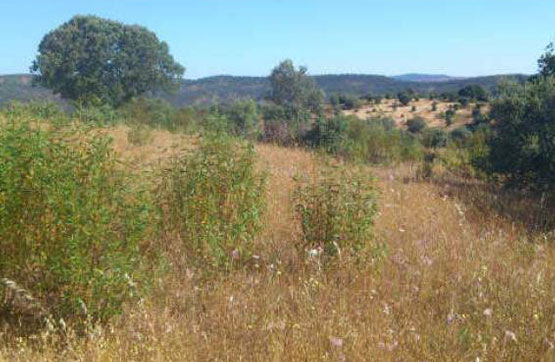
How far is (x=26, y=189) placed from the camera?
295 centimetres

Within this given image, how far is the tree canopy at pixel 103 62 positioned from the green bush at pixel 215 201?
28.5m

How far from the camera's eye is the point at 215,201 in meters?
4.44

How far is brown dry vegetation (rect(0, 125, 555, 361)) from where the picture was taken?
2736mm

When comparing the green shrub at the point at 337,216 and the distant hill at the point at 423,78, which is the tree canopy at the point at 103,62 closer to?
the green shrub at the point at 337,216

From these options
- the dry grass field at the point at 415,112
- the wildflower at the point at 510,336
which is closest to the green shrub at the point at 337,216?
the wildflower at the point at 510,336

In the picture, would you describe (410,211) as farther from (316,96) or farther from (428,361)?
(316,96)

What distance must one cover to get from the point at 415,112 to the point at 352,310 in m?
41.6

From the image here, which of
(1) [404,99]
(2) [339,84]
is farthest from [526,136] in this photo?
(2) [339,84]

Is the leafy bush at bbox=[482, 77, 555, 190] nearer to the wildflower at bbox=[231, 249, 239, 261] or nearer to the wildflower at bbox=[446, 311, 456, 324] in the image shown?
the wildflower at bbox=[446, 311, 456, 324]

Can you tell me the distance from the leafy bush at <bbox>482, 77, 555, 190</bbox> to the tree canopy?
27.1 metres

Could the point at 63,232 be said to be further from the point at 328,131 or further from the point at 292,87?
the point at 292,87

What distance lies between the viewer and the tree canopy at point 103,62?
32.8 meters

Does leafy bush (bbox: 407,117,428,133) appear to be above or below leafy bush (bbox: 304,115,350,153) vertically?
below

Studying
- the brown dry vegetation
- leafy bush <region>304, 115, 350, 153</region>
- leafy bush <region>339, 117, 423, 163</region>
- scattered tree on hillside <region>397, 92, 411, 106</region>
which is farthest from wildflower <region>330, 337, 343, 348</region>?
scattered tree on hillside <region>397, 92, 411, 106</region>
